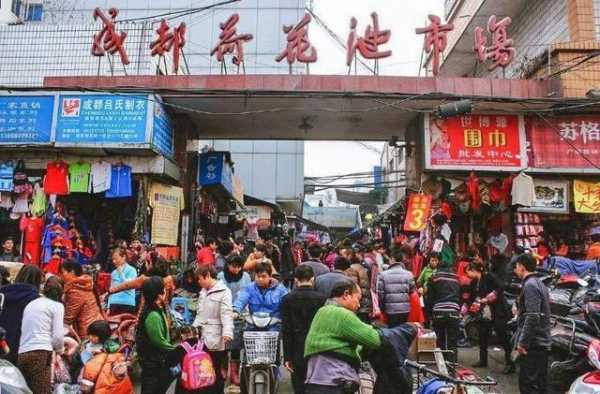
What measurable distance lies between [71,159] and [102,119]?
128 centimetres

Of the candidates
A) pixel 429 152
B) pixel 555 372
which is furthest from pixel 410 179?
pixel 555 372

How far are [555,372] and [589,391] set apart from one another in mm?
1333

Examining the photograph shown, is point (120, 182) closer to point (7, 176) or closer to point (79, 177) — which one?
point (79, 177)

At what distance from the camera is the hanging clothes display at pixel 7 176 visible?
1120 centimetres

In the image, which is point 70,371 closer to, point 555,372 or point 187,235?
point 555,372

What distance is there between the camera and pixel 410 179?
13562mm

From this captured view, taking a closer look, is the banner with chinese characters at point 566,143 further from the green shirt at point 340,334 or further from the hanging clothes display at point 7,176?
the hanging clothes display at point 7,176

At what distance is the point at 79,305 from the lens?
7059 millimetres

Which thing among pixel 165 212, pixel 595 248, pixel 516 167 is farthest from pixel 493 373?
pixel 165 212

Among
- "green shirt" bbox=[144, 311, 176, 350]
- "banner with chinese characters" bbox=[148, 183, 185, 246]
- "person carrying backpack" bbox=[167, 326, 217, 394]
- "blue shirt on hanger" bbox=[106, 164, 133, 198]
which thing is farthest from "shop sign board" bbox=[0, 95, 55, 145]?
"person carrying backpack" bbox=[167, 326, 217, 394]

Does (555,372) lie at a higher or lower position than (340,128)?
lower

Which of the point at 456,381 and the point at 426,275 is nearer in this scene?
the point at 456,381

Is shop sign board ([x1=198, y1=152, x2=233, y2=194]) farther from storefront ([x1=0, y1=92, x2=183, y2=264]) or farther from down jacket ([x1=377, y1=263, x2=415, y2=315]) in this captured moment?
down jacket ([x1=377, y1=263, x2=415, y2=315])

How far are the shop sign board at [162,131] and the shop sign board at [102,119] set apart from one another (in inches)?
9.7
